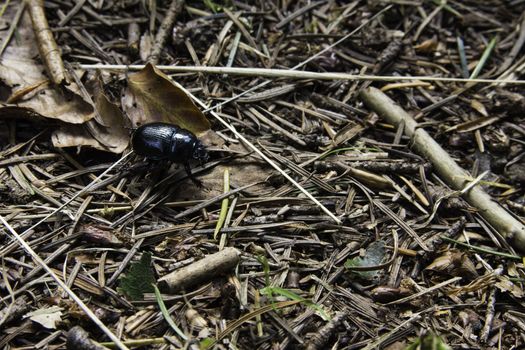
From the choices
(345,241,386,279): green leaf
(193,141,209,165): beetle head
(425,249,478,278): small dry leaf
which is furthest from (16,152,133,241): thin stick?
(425,249,478,278): small dry leaf

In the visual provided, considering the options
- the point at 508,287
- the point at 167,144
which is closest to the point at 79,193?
the point at 167,144

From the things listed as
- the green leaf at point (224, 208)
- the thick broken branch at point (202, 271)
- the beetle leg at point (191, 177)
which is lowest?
the thick broken branch at point (202, 271)

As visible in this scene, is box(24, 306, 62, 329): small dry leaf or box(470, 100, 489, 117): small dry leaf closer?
box(24, 306, 62, 329): small dry leaf

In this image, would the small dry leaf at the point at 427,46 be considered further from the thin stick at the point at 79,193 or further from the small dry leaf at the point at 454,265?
the thin stick at the point at 79,193

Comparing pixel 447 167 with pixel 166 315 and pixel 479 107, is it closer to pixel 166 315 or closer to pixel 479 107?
pixel 479 107

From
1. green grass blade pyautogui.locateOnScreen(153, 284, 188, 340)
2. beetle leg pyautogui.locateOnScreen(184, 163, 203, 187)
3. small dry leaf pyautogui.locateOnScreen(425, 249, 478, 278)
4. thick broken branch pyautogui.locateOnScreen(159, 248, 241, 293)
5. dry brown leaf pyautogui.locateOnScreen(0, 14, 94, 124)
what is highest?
dry brown leaf pyautogui.locateOnScreen(0, 14, 94, 124)

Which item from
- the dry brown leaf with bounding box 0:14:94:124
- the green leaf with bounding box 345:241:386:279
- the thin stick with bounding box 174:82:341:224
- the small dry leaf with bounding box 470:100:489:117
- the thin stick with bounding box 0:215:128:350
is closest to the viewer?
the thin stick with bounding box 0:215:128:350

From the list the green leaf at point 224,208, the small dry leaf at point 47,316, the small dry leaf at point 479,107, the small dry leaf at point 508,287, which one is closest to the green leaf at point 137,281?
the small dry leaf at point 47,316

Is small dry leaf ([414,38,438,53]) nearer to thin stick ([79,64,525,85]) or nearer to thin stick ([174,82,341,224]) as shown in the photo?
thin stick ([79,64,525,85])
